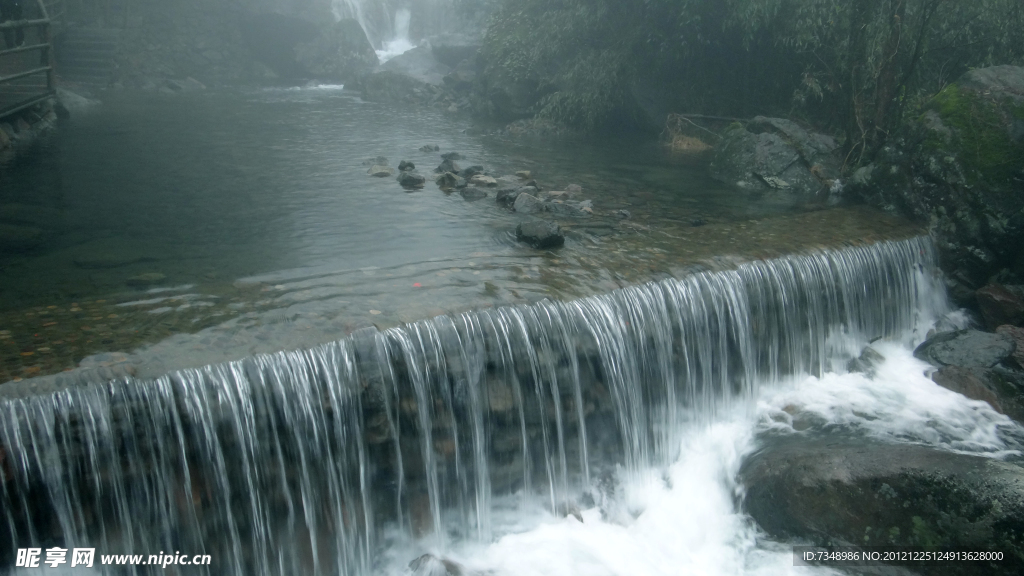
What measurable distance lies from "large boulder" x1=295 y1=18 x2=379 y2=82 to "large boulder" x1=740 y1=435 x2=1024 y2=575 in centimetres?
2866

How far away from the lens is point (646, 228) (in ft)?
29.9

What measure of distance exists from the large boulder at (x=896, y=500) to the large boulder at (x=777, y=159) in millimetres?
7200

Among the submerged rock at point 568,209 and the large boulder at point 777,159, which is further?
the large boulder at point 777,159

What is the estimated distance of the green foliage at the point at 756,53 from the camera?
40.8 feet

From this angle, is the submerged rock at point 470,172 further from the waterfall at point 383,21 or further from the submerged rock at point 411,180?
the waterfall at point 383,21

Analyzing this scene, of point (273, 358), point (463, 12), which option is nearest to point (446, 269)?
point (273, 358)

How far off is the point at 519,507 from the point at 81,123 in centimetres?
1504

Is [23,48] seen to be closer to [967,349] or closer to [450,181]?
[450,181]

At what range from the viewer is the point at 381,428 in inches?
213

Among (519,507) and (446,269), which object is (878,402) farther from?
(446,269)

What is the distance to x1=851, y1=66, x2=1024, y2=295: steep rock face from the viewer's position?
9.31 m

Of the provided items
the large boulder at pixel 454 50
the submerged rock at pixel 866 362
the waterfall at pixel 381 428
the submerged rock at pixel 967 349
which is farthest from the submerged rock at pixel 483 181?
the large boulder at pixel 454 50

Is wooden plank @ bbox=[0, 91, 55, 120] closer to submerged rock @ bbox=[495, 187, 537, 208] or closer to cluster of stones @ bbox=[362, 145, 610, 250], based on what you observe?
cluster of stones @ bbox=[362, 145, 610, 250]

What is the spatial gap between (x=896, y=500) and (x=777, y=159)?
Result: 28.1 feet
